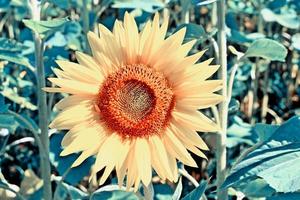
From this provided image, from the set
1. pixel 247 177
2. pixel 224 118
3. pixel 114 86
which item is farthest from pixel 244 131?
pixel 114 86

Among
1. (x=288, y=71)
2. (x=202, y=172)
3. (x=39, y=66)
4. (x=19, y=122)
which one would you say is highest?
(x=39, y=66)

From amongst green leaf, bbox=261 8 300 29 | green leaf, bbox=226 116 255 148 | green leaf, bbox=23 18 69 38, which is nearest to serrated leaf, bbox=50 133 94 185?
green leaf, bbox=226 116 255 148

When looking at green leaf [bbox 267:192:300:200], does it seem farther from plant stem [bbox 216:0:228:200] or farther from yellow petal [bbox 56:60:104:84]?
yellow petal [bbox 56:60:104:84]

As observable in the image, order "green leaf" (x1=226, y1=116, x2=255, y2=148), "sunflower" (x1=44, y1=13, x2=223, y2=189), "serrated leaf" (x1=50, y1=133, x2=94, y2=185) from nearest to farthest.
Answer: "sunflower" (x1=44, y1=13, x2=223, y2=189), "serrated leaf" (x1=50, y1=133, x2=94, y2=185), "green leaf" (x1=226, y1=116, x2=255, y2=148)

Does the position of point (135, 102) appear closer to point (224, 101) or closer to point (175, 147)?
point (175, 147)

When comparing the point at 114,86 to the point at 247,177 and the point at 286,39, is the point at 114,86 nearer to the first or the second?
the point at 247,177

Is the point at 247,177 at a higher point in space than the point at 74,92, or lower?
lower
